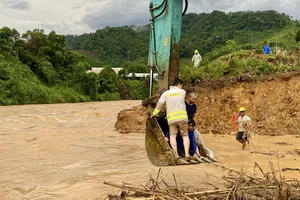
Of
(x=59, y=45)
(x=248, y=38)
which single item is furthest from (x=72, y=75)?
(x=248, y=38)

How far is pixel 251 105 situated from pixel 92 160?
22.3ft

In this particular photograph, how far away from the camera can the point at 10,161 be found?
9.07 meters

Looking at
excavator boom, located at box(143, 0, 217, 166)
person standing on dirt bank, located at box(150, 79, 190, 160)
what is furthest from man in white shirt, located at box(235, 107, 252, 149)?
person standing on dirt bank, located at box(150, 79, 190, 160)

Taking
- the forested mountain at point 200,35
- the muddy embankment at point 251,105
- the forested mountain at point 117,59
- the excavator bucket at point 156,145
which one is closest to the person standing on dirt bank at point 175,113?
the excavator bucket at point 156,145

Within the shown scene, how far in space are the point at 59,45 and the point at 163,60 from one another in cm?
3576

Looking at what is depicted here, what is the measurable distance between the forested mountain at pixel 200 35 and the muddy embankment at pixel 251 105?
116 ft

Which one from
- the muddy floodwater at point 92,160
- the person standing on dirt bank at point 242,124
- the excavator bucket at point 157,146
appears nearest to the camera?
the excavator bucket at point 157,146

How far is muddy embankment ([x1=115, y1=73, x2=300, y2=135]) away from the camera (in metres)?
13.1

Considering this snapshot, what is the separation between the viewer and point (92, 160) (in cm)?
913

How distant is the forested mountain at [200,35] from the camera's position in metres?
54.7

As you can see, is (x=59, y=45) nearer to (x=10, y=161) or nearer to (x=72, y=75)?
(x=72, y=75)

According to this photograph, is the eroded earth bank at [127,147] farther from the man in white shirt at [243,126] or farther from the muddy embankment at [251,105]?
the man in white shirt at [243,126]

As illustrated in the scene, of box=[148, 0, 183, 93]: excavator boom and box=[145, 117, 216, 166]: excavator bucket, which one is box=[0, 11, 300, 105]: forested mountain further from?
box=[145, 117, 216, 166]: excavator bucket

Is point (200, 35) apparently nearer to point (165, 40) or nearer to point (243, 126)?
point (243, 126)
